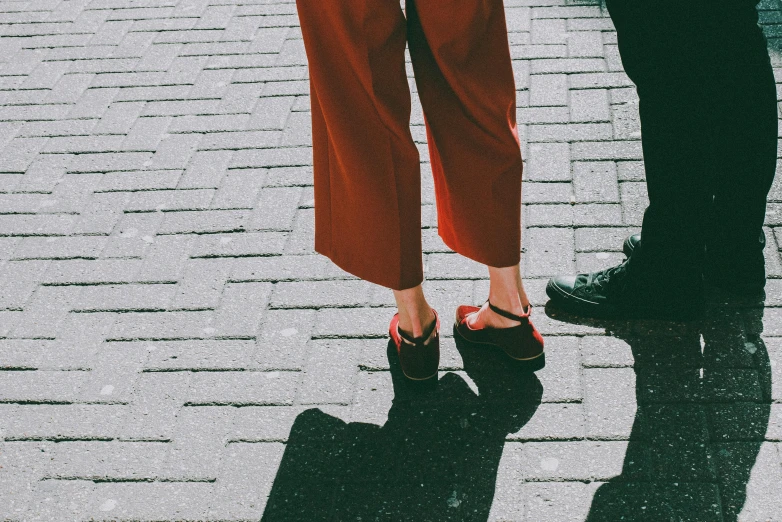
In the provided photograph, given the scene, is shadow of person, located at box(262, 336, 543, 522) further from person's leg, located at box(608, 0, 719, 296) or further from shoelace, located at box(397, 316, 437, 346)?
person's leg, located at box(608, 0, 719, 296)

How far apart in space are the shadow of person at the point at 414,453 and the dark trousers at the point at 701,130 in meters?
0.60

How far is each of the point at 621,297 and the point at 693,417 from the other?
48 centimetres

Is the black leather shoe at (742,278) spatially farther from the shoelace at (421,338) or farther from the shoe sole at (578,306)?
the shoelace at (421,338)

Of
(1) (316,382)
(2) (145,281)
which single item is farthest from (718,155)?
(2) (145,281)

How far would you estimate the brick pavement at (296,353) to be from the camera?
2.27 metres

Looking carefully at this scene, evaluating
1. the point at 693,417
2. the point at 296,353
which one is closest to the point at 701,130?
the point at 693,417

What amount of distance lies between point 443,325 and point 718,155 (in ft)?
3.11

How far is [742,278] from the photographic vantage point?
8.96 ft

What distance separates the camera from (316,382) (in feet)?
8.59

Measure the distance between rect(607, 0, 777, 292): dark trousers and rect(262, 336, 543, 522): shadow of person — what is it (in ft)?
1.97

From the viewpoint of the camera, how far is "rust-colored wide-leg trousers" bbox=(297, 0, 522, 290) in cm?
209

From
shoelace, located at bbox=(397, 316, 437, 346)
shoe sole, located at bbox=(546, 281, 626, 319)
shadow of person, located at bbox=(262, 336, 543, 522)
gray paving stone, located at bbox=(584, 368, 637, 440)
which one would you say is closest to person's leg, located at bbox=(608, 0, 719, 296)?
shoe sole, located at bbox=(546, 281, 626, 319)

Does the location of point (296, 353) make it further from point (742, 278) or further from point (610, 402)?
point (742, 278)

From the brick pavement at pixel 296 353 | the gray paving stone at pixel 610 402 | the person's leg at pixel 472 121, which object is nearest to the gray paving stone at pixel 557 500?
the brick pavement at pixel 296 353
